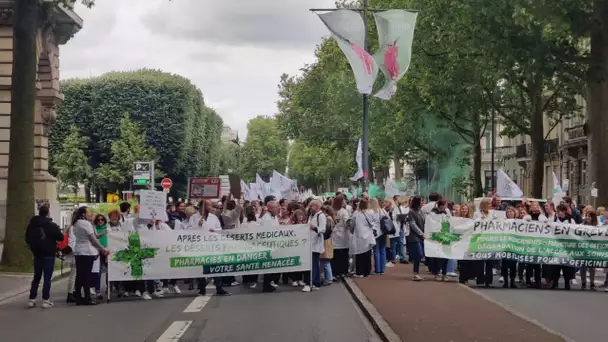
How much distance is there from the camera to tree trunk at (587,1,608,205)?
26.3 metres

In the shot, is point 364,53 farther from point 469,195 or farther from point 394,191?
point 469,195

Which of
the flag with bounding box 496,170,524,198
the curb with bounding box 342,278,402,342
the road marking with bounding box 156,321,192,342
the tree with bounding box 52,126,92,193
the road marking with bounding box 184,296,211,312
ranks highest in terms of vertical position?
the tree with bounding box 52,126,92,193

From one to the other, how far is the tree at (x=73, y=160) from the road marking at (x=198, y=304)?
50.1 meters

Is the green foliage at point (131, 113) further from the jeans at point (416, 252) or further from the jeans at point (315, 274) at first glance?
the jeans at point (315, 274)

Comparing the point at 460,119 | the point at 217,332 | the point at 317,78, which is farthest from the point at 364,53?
the point at 317,78

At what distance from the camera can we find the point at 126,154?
6462 cm

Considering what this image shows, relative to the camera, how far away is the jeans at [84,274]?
15875 mm

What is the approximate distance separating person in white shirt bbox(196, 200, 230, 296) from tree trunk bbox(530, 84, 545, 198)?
25.1 metres

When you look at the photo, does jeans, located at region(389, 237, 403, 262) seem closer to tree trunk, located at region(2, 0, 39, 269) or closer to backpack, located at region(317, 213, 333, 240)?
backpack, located at region(317, 213, 333, 240)

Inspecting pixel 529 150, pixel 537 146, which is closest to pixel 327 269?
pixel 537 146

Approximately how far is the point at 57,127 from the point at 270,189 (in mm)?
30130

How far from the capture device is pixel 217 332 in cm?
1240

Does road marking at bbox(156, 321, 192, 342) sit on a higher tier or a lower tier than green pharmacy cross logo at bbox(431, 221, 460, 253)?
lower

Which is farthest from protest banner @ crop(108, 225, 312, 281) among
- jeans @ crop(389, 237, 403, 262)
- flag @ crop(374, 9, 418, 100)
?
flag @ crop(374, 9, 418, 100)
